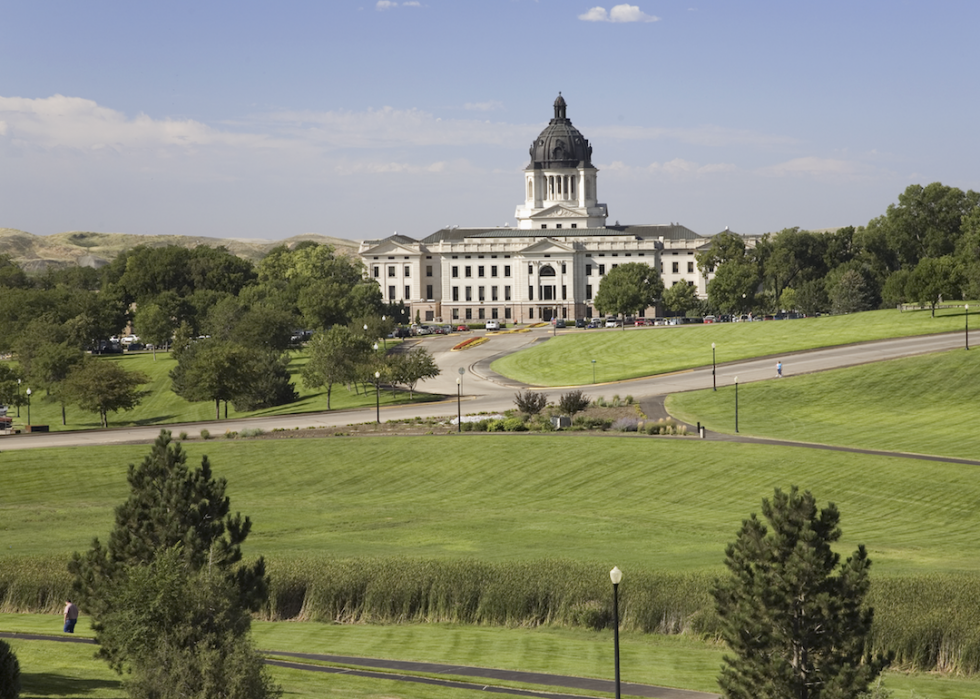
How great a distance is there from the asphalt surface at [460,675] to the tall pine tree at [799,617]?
580 cm

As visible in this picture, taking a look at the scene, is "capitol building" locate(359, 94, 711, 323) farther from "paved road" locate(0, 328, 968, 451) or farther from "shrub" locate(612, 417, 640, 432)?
"shrub" locate(612, 417, 640, 432)

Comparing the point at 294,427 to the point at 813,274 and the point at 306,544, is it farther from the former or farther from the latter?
the point at 813,274

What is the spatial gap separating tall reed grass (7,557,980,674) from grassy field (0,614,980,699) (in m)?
0.63

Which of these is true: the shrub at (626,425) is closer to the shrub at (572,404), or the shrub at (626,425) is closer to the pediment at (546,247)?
the shrub at (572,404)

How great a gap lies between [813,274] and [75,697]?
14381 centimetres

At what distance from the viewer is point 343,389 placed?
304 feet

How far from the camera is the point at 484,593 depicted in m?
34.7

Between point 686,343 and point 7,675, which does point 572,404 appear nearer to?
point 686,343

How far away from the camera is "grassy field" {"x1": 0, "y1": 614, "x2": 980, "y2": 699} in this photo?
25953 millimetres

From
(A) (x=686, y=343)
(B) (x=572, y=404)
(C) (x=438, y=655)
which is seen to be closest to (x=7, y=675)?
(C) (x=438, y=655)

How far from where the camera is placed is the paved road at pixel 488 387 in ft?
224

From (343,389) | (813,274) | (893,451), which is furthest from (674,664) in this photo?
(813,274)

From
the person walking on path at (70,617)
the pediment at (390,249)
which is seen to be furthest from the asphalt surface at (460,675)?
the pediment at (390,249)

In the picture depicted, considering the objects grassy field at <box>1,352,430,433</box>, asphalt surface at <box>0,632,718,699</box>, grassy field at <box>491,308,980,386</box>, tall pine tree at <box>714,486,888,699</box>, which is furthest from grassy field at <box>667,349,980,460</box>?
tall pine tree at <box>714,486,888,699</box>
